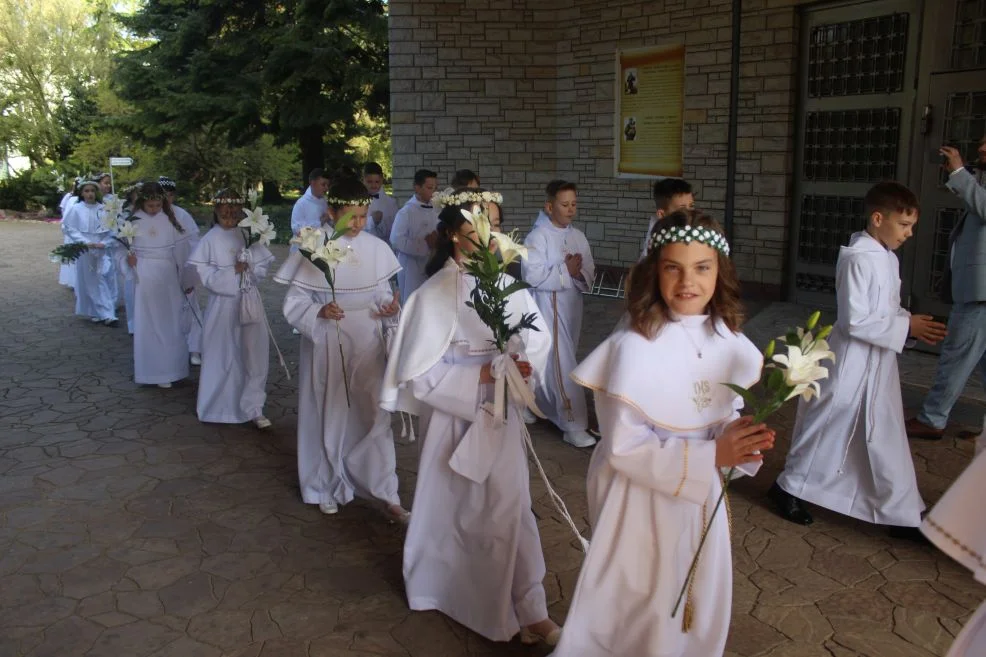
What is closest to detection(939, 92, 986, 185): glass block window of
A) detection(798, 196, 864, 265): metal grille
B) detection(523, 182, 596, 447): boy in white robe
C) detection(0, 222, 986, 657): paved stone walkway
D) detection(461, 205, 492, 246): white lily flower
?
detection(798, 196, 864, 265): metal grille

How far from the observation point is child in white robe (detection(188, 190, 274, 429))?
7461 mm

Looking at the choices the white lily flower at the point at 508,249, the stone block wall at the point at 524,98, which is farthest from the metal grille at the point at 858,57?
the white lily flower at the point at 508,249

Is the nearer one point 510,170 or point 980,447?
point 980,447

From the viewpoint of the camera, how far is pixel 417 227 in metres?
9.58

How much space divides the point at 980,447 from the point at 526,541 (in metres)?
2.24

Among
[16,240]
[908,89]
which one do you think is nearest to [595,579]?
[908,89]

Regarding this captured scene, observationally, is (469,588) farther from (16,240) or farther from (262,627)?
(16,240)

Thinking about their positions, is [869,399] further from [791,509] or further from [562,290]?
[562,290]

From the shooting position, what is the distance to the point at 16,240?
2338 centimetres

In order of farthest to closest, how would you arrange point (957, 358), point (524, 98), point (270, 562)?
1. point (524, 98)
2. point (957, 358)
3. point (270, 562)

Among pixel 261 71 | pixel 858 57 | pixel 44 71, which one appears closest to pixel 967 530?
pixel 858 57

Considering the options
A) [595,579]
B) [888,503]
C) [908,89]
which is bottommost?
[888,503]

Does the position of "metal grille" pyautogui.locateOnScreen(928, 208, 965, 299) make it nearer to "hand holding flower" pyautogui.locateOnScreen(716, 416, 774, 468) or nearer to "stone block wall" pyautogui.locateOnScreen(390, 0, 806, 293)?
"stone block wall" pyautogui.locateOnScreen(390, 0, 806, 293)

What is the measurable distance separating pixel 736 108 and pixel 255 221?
6.50 m
